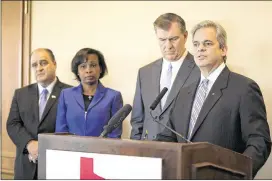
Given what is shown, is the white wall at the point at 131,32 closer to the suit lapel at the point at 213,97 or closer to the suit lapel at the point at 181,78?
the suit lapel at the point at 181,78

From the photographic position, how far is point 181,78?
7.97 feet

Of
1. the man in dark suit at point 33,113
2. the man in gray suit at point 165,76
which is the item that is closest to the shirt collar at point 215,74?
the man in gray suit at point 165,76

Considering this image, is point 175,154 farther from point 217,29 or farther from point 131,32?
point 131,32

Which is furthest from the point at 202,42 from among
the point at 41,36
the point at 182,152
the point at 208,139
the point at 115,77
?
the point at 41,36

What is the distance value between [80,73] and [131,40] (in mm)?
851

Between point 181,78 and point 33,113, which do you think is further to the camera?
point 33,113

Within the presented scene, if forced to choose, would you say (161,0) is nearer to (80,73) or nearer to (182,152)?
(80,73)

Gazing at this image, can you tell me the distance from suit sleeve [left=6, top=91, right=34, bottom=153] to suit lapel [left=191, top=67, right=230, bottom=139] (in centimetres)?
145

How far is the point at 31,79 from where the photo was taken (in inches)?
157

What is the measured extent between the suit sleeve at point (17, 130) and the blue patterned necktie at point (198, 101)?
138 centimetres

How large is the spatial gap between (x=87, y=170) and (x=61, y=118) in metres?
1.34

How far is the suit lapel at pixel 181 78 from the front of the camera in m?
2.38

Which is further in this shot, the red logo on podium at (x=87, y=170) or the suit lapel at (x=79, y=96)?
the suit lapel at (x=79, y=96)

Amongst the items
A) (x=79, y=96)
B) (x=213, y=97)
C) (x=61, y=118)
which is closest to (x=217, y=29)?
(x=213, y=97)
